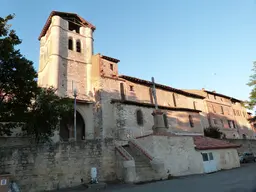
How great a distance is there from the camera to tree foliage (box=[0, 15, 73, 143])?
11266 millimetres

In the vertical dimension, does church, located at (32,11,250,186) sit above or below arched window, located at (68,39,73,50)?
below

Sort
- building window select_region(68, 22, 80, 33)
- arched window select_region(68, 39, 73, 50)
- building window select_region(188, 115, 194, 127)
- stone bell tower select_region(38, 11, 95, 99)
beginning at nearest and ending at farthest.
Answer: stone bell tower select_region(38, 11, 95, 99)
arched window select_region(68, 39, 73, 50)
building window select_region(188, 115, 194, 127)
building window select_region(68, 22, 80, 33)

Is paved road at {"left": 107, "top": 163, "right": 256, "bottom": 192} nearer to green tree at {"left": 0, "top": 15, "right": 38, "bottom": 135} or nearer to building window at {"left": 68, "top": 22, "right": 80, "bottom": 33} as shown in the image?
green tree at {"left": 0, "top": 15, "right": 38, "bottom": 135}

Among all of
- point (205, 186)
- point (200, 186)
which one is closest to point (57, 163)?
point (200, 186)

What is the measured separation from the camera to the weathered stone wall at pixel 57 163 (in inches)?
389

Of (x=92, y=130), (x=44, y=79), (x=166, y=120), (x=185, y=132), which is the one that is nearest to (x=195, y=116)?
(x=185, y=132)

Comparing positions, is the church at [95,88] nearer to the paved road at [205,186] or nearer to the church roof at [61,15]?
the church roof at [61,15]

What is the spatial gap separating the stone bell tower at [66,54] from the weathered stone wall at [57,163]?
10.0m

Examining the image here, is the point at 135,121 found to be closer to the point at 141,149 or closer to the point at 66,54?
the point at 141,149

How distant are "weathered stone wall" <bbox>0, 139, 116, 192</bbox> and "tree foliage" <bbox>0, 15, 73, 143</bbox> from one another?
179 cm

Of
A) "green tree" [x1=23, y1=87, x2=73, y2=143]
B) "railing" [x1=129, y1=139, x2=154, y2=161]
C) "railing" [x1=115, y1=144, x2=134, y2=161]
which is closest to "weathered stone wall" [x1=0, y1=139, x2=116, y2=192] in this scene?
"railing" [x1=115, y1=144, x2=134, y2=161]

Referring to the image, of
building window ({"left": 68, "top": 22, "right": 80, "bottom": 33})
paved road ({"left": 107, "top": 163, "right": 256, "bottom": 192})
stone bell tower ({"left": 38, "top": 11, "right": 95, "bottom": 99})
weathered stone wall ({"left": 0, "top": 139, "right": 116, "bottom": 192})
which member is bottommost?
paved road ({"left": 107, "top": 163, "right": 256, "bottom": 192})

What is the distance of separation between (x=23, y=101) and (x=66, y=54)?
12125 mm

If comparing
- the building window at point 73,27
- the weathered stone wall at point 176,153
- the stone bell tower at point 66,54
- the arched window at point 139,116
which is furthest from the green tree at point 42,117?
the building window at point 73,27
